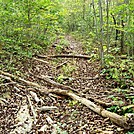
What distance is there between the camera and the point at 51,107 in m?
5.75

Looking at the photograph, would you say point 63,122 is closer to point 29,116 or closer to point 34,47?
point 29,116

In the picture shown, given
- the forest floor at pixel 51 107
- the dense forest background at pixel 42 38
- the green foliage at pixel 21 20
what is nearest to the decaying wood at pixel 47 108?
the forest floor at pixel 51 107

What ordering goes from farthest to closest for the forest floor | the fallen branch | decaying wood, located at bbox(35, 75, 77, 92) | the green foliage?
the green foliage, decaying wood, located at bbox(35, 75, 77, 92), the forest floor, the fallen branch

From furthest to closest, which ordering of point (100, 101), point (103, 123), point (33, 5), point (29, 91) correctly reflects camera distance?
point (33, 5)
point (29, 91)
point (100, 101)
point (103, 123)

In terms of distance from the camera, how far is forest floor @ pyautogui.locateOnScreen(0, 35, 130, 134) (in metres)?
4.69

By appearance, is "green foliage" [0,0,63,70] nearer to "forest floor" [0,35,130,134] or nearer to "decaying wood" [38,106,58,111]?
"forest floor" [0,35,130,134]

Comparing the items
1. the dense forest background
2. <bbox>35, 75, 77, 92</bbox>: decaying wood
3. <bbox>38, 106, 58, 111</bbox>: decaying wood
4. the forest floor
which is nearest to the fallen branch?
the forest floor

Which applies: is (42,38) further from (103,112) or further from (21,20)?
(103,112)

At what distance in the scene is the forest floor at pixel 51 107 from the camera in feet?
15.4

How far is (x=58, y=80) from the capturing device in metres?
8.04

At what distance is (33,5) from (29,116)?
7.37 meters

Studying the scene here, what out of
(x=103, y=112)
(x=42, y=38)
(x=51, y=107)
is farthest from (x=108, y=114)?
(x=42, y=38)

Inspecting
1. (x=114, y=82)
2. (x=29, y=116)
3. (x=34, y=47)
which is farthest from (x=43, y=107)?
(x=34, y=47)

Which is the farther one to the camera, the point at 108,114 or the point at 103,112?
the point at 103,112
